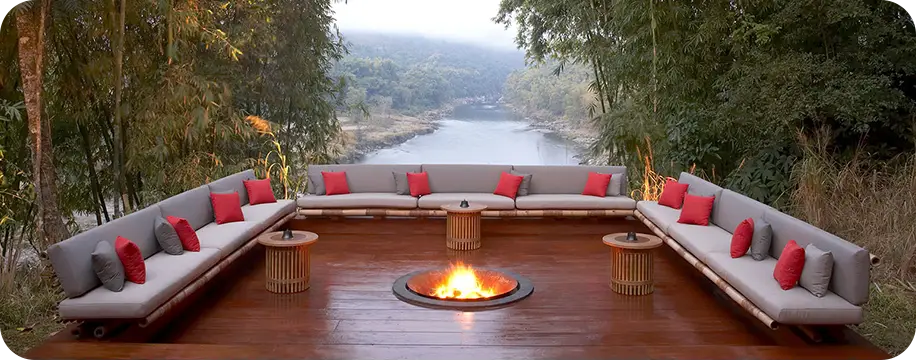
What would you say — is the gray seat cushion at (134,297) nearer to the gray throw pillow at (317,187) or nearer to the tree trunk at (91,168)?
the tree trunk at (91,168)

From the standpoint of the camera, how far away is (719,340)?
157 inches

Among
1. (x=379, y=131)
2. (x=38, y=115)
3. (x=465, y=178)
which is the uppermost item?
(x=38, y=115)

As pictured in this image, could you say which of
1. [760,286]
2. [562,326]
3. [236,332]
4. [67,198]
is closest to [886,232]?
[760,286]

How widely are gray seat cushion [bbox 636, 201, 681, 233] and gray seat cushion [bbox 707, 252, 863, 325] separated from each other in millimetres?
1744

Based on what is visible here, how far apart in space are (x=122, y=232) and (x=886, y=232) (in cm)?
569

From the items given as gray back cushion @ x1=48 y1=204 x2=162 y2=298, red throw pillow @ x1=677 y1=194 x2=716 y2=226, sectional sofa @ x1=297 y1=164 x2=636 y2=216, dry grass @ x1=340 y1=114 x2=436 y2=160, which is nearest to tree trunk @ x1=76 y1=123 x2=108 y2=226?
sectional sofa @ x1=297 y1=164 x2=636 y2=216

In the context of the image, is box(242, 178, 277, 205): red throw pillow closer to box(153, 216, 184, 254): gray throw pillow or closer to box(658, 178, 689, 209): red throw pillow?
box(153, 216, 184, 254): gray throw pillow

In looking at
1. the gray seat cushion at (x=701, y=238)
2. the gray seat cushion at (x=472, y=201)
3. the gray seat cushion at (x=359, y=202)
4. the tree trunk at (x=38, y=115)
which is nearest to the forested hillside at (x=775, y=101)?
the gray seat cushion at (x=701, y=238)

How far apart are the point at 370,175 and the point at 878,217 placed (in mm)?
4761

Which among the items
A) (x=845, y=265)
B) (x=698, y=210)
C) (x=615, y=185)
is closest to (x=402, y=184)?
(x=615, y=185)

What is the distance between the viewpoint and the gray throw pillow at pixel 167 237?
4.76 metres

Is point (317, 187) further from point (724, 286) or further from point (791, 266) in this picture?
point (791, 266)

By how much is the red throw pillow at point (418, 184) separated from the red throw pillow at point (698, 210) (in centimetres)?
268

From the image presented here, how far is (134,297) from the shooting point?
379 cm
